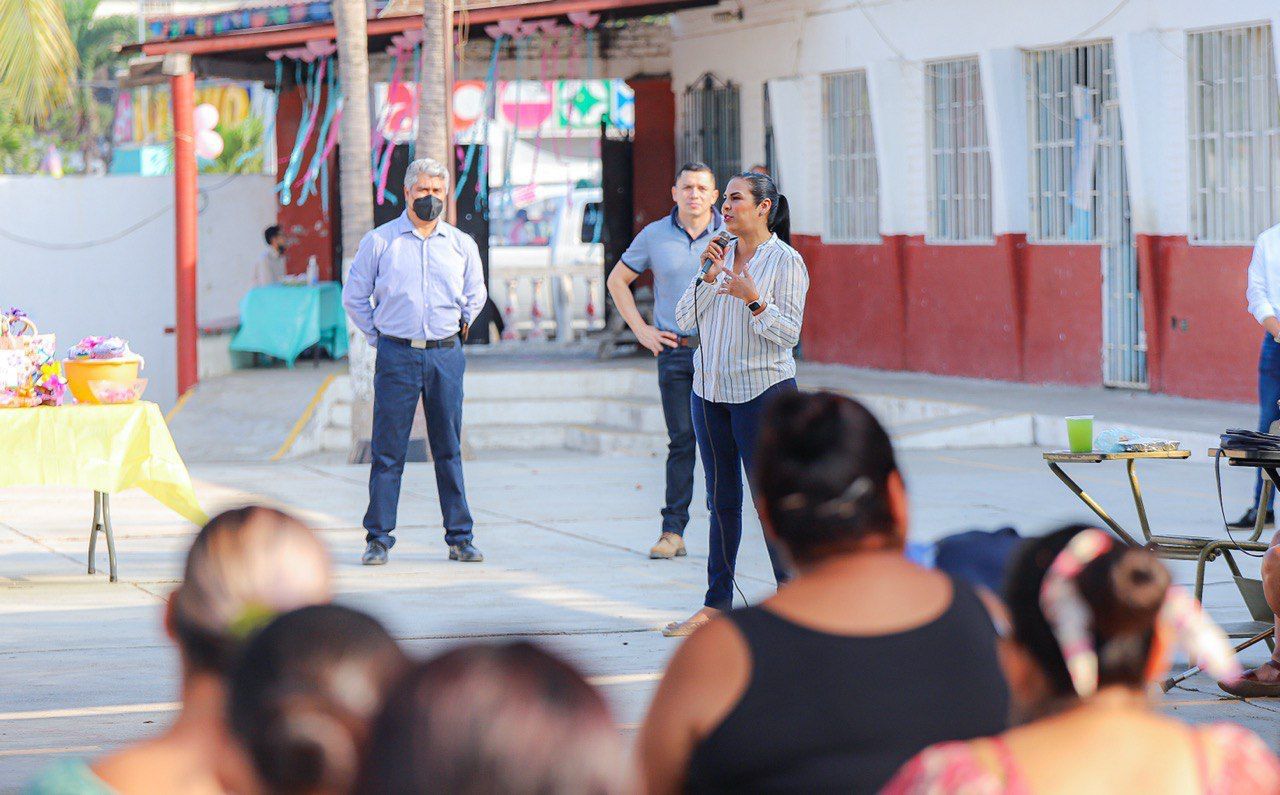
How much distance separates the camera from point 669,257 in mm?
8477

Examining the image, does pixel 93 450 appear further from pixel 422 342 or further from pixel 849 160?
pixel 849 160

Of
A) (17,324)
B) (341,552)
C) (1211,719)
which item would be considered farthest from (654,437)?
(1211,719)

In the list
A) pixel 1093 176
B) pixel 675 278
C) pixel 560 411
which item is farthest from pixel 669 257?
pixel 560 411

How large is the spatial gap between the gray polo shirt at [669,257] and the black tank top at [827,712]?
573 centimetres

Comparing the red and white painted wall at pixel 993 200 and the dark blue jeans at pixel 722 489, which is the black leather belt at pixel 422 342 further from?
the red and white painted wall at pixel 993 200

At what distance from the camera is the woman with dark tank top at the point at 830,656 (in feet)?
8.65

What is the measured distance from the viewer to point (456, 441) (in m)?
8.88

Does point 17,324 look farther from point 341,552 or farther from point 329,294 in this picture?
point 329,294

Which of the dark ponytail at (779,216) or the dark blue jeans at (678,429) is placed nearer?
the dark ponytail at (779,216)

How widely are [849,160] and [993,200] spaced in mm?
2543

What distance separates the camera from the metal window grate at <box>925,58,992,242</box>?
16.6m

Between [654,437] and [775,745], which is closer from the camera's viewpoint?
[775,745]

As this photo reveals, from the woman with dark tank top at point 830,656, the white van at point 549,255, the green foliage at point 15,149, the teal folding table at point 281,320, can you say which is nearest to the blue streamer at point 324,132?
the teal folding table at point 281,320

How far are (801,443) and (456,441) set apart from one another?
20.1 ft
